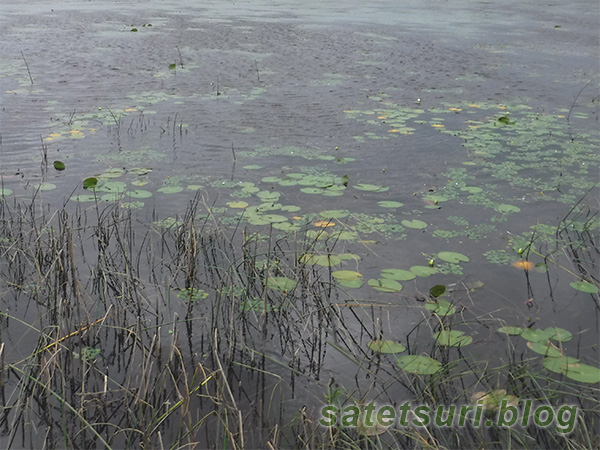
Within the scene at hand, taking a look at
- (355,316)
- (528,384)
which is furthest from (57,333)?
(528,384)

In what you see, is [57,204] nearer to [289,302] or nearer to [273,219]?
[273,219]

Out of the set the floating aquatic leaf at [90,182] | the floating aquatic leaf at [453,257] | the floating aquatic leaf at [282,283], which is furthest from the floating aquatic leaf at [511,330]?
the floating aquatic leaf at [90,182]

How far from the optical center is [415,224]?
411 centimetres

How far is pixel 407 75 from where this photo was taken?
8.67m

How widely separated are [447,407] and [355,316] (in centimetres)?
71

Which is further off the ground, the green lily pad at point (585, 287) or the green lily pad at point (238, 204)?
the green lily pad at point (238, 204)

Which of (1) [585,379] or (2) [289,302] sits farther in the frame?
(2) [289,302]

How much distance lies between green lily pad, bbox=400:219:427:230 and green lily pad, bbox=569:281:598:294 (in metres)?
1.01

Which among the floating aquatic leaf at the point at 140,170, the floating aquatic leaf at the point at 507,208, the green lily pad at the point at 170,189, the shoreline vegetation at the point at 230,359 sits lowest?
the shoreline vegetation at the point at 230,359

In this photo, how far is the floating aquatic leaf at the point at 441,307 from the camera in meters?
3.07

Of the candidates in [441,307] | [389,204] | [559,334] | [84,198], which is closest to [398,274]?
[441,307]

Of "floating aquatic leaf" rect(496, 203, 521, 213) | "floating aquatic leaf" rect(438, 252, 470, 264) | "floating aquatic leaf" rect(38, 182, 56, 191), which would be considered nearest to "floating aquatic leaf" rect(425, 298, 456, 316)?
"floating aquatic leaf" rect(438, 252, 470, 264)

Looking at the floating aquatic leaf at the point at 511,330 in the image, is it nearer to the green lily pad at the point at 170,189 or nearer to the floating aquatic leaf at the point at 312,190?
the floating aquatic leaf at the point at 312,190

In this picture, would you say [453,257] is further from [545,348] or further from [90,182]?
[90,182]
